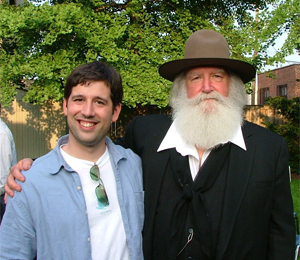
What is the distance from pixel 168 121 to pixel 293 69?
58.4ft

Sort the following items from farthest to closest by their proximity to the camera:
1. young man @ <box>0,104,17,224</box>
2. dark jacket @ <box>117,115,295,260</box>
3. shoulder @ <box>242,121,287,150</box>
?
young man @ <box>0,104,17,224</box>
shoulder @ <box>242,121,287,150</box>
dark jacket @ <box>117,115,295,260</box>

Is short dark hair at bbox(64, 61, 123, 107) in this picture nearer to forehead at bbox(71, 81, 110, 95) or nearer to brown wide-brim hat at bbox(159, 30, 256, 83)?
forehead at bbox(71, 81, 110, 95)

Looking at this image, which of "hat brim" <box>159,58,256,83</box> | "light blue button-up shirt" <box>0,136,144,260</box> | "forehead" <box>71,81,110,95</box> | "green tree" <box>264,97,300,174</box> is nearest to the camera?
"light blue button-up shirt" <box>0,136,144,260</box>

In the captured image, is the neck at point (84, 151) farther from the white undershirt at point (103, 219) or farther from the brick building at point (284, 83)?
the brick building at point (284, 83)

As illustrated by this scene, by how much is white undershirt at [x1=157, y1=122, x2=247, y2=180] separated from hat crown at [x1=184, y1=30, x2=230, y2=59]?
585mm

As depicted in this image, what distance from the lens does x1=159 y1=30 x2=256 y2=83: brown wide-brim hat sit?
7.51ft

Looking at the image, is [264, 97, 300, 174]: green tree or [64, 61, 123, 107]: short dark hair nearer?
[64, 61, 123, 107]: short dark hair

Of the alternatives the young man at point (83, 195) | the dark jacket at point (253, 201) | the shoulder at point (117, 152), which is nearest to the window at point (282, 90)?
the dark jacket at point (253, 201)

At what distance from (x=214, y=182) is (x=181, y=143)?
0.36m

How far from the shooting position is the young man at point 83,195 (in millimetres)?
1621

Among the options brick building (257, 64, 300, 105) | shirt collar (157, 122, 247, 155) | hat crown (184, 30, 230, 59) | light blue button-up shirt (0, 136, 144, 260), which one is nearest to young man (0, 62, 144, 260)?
light blue button-up shirt (0, 136, 144, 260)

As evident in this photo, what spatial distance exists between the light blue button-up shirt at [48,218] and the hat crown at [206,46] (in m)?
1.27

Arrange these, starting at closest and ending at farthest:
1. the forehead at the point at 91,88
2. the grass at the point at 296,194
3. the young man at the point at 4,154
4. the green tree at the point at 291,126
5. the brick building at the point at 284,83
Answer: the forehead at the point at 91,88 < the young man at the point at 4,154 < the grass at the point at 296,194 < the green tree at the point at 291,126 < the brick building at the point at 284,83

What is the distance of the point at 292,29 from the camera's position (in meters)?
6.54
